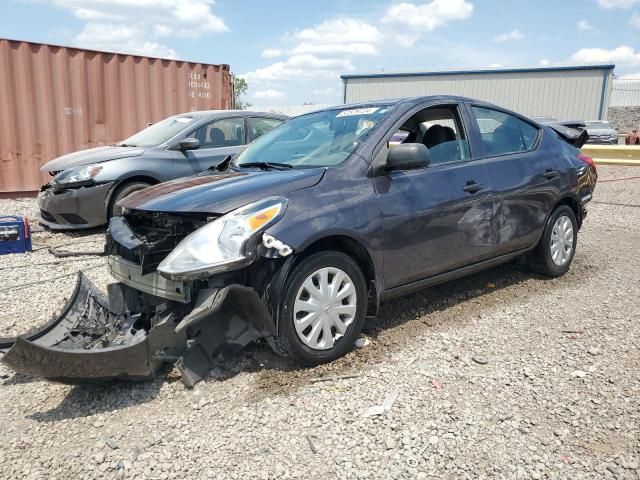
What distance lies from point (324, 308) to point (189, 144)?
14.0 feet

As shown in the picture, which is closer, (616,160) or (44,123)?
(44,123)

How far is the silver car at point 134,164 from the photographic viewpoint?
6.78 m

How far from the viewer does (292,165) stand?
150 inches

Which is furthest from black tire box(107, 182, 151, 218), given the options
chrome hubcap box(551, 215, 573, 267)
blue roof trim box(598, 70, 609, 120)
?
blue roof trim box(598, 70, 609, 120)

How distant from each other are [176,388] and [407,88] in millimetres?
36707

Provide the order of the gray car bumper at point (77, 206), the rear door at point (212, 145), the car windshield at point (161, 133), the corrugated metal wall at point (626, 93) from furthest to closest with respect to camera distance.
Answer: the corrugated metal wall at point (626, 93)
the car windshield at point (161, 133)
the rear door at point (212, 145)
the gray car bumper at point (77, 206)

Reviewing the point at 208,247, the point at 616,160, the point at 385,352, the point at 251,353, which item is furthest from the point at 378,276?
the point at 616,160

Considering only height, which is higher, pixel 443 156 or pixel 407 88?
pixel 407 88

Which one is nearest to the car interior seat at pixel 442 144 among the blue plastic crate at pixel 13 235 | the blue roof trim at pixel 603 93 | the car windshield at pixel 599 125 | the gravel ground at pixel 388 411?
the gravel ground at pixel 388 411

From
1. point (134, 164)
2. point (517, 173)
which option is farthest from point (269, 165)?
point (134, 164)

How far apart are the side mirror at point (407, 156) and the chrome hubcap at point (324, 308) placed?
83 centimetres

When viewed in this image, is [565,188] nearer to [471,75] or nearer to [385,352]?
[385,352]

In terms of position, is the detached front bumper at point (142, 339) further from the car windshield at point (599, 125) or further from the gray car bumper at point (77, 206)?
the car windshield at point (599, 125)

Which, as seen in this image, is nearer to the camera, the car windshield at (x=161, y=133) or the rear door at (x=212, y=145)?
the rear door at (x=212, y=145)
